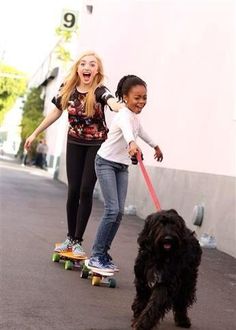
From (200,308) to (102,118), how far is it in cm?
209

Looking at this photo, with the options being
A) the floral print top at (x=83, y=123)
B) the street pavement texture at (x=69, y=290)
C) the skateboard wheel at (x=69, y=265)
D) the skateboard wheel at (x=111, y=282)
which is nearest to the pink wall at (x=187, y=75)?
the street pavement texture at (x=69, y=290)

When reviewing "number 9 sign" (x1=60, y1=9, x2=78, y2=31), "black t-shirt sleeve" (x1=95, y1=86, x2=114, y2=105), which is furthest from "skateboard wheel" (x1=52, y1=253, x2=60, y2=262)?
"number 9 sign" (x1=60, y1=9, x2=78, y2=31)

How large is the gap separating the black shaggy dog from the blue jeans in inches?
52.3

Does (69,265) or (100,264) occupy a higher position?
(100,264)

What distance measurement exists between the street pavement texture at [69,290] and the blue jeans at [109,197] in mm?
417

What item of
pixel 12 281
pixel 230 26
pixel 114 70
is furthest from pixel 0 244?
pixel 114 70

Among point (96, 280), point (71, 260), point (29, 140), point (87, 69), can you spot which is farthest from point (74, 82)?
point (96, 280)

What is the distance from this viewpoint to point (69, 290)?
5848 mm

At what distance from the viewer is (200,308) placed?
230 inches

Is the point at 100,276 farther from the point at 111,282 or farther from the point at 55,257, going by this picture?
the point at 55,257

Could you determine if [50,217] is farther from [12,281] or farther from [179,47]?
[12,281]

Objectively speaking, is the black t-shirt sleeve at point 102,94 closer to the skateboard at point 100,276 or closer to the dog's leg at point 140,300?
the skateboard at point 100,276

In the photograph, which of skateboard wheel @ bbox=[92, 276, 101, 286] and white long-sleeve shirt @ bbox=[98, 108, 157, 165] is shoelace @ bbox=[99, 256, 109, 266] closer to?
skateboard wheel @ bbox=[92, 276, 101, 286]

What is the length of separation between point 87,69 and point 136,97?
1.12 metres
